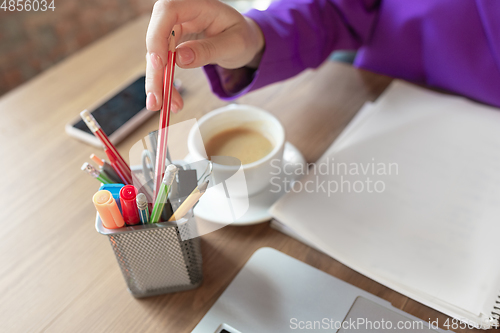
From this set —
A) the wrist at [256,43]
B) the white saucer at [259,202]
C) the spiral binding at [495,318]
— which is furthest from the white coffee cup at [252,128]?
the spiral binding at [495,318]

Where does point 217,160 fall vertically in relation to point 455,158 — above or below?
above

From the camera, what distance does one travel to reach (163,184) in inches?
12.3

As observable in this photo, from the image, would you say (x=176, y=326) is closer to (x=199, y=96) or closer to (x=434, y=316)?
Result: (x=434, y=316)

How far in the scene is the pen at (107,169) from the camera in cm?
35

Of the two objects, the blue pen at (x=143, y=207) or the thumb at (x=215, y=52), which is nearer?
the blue pen at (x=143, y=207)

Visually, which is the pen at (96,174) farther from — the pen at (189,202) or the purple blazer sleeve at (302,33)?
the purple blazer sleeve at (302,33)

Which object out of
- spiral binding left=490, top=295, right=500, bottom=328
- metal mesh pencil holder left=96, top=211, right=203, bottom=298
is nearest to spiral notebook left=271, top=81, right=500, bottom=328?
spiral binding left=490, top=295, right=500, bottom=328

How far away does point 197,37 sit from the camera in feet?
1.65

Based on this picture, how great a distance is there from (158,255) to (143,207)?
0.06 meters

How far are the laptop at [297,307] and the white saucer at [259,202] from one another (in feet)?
0.19

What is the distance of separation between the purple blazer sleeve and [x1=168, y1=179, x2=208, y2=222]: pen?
26 cm

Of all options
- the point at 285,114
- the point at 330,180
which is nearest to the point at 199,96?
the point at 285,114

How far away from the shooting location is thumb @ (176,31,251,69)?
40cm

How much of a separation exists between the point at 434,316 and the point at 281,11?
1.51ft
